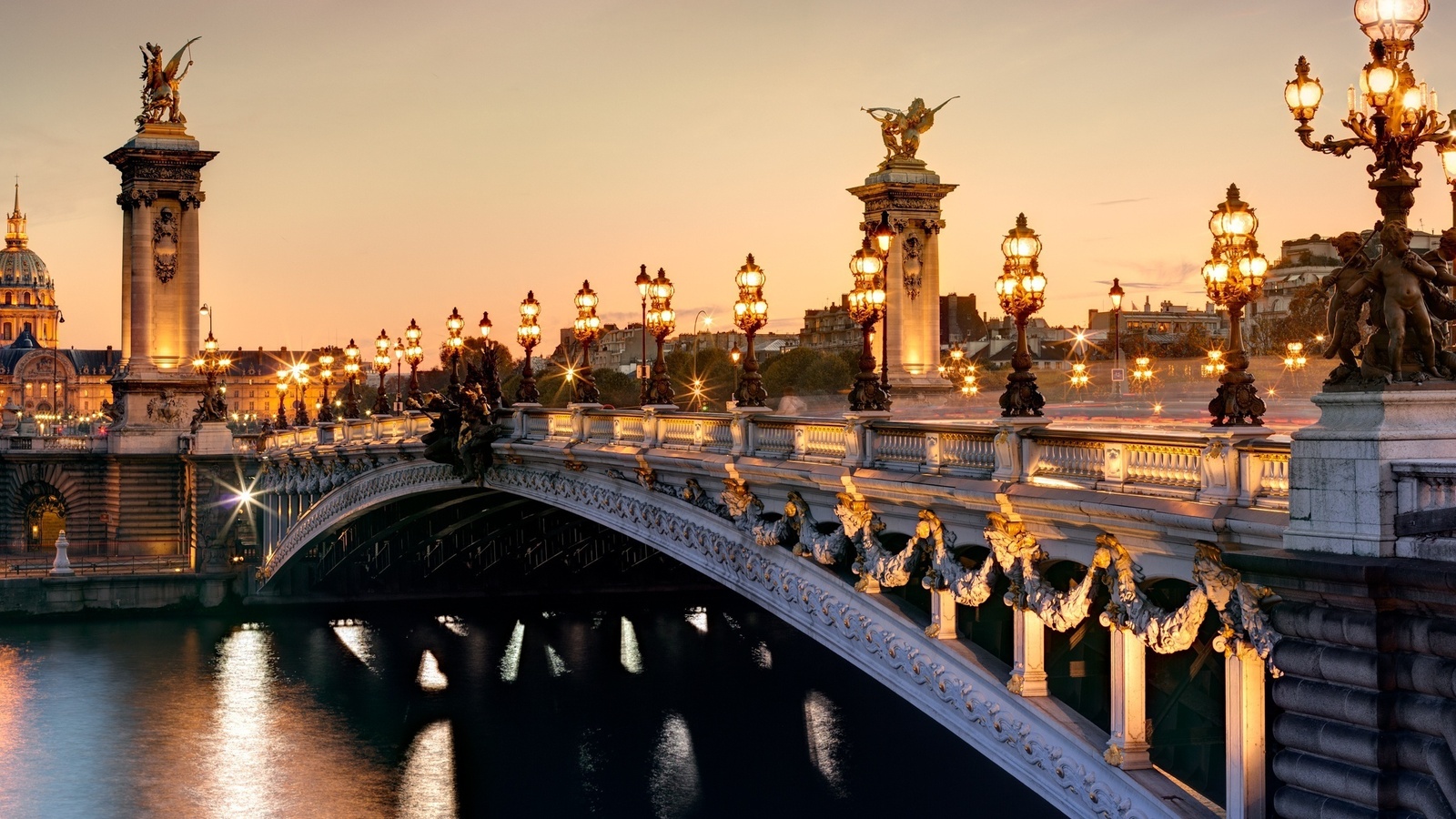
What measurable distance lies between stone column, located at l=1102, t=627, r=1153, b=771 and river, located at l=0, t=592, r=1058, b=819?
17.5 meters

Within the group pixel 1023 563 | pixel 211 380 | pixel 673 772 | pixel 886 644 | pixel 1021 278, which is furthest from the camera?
pixel 211 380

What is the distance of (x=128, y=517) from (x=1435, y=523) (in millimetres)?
74276

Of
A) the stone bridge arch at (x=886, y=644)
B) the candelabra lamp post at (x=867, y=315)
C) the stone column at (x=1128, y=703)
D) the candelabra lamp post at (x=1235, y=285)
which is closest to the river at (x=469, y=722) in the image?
the stone bridge arch at (x=886, y=644)

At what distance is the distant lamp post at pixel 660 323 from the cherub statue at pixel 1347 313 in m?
20.5

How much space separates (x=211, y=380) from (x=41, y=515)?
13.0m

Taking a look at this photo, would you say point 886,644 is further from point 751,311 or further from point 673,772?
point 673,772

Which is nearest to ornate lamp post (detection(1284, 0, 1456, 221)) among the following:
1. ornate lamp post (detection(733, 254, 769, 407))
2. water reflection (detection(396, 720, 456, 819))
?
ornate lamp post (detection(733, 254, 769, 407))

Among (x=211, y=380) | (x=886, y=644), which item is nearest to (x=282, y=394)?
Result: (x=211, y=380)

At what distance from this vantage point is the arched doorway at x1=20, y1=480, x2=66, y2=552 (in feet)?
271

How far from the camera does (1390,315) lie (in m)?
14.2

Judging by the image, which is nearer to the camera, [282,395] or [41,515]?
[282,395]

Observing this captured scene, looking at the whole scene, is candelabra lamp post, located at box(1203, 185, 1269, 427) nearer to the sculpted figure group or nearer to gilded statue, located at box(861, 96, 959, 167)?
the sculpted figure group

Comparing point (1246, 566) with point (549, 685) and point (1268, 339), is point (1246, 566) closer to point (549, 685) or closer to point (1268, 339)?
point (1268, 339)

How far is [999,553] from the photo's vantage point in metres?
20.0
